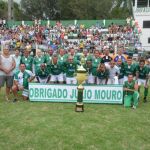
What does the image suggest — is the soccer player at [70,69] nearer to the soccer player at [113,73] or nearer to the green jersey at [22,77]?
the soccer player at [113,73]

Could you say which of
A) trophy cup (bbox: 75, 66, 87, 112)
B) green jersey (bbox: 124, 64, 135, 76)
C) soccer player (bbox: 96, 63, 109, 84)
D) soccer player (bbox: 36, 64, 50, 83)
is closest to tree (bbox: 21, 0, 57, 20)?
soccer player (bbox: 36, 64, 50, 83)

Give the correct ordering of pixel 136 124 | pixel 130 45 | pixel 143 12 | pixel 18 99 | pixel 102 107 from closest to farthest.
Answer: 1. pixel 136 124
2. pixel 102 107
3. pixel 18 99
4. pixel 130 45
5. pixel 143 12

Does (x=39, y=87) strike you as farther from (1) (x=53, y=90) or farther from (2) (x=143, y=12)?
(2) (x=143, y=12)

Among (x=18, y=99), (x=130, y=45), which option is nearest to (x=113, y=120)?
(x=18, y=99)

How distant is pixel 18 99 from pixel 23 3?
4642cm

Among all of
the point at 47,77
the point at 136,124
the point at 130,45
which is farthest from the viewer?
the point at 130,45

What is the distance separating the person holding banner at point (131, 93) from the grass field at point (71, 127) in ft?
0.86

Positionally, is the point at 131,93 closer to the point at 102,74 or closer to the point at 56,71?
the point at 102,74

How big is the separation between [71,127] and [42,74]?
5.19 meters

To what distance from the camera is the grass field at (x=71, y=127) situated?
307 inches

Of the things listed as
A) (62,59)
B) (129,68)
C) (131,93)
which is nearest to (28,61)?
(62,59)

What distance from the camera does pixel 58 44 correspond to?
100 ft

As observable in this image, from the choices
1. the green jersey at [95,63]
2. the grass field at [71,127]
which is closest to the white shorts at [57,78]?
the green jersey at [95,63]

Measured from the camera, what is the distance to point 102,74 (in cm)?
1386
